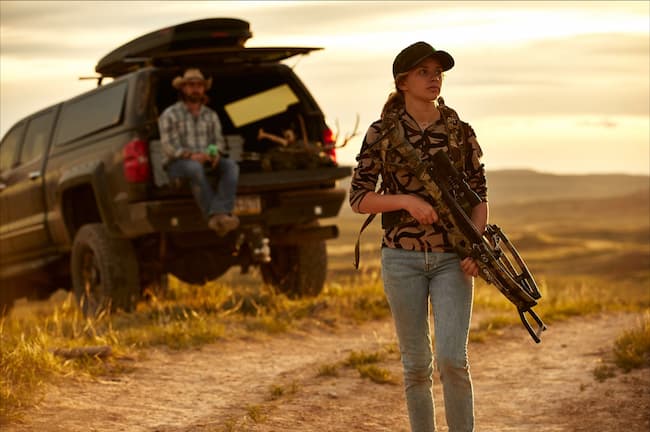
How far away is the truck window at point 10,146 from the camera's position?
511 inches

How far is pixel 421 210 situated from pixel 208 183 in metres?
5.55

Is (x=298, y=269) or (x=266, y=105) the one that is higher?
(x=266, y=105)

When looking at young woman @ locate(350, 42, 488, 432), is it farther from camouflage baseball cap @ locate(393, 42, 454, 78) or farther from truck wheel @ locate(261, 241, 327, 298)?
truck wheel @ locate(261, 241, 327, 298)

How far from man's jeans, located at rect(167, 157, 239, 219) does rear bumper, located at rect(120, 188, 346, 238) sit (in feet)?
0.78

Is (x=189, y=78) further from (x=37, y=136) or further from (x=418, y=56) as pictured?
(x=418, y=56)

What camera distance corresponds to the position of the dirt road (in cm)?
657

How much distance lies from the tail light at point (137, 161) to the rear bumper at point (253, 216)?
248mm

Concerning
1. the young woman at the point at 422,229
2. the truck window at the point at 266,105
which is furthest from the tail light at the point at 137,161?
the young woman at the point at 422,229

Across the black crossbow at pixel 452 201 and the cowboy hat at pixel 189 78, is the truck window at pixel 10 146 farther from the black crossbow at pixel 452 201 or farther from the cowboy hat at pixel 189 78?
the black crossbow at pixel 452 201

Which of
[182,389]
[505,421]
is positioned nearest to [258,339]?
[182,389]

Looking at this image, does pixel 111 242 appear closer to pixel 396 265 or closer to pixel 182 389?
pixel 182 389

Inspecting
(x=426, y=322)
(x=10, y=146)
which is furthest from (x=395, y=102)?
(x=10, y=146)

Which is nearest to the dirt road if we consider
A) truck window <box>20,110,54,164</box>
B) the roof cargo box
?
the roof cargo box

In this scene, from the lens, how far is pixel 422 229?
4754 mm
